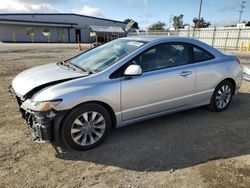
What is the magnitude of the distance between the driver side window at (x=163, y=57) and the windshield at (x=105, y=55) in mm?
222

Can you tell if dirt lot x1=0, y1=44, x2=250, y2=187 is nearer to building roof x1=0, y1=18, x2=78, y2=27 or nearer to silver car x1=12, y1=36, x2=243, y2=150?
silver car x1=12, y1=36, x2=243, y2=150

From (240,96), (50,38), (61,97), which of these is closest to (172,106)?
(61,97)

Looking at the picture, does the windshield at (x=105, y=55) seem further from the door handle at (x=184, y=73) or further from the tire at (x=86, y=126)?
the door handle at (x=184, y=73)

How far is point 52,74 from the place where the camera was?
3520 millimetres

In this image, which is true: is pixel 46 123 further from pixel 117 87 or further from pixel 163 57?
pixel 163 57

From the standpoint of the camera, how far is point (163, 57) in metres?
3.94

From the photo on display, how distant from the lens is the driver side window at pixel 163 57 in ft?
12.1

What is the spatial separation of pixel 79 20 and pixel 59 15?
425 centimetres

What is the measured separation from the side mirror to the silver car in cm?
1

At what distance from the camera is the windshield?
364cm

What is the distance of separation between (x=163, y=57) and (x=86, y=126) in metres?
1.78

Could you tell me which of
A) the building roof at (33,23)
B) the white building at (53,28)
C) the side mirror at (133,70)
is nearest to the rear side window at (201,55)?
the side mirror at (133,70)

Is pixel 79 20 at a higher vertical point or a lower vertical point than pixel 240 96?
higher

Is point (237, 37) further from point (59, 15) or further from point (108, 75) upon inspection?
point (59, 15)
